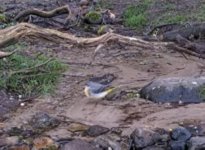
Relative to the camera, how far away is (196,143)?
6.70 meters

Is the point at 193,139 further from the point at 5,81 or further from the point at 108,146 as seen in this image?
the point at 5,81

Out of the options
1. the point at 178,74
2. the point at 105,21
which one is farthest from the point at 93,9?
the point at 178,74

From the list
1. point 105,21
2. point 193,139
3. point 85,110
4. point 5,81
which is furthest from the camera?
point 105,21

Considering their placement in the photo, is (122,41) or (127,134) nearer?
(127,134)

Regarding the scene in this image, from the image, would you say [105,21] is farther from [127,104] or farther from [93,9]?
[127,104]

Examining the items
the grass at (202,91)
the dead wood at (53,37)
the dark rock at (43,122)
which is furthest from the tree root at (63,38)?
the grass at (202,91)

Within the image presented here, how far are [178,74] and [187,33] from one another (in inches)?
87.4

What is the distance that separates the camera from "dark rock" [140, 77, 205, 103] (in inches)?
311

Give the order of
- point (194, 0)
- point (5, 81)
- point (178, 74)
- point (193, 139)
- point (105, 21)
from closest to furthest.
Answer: point (193, 139) → point (5, 81) → point (178, 74) → point (105, 21) → point (194, 0)

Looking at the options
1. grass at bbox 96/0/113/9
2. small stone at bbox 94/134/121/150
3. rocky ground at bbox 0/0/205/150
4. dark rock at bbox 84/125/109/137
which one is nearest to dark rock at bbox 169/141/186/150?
rocky ground at bbox 0/0/205/150

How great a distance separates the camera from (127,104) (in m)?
7.96

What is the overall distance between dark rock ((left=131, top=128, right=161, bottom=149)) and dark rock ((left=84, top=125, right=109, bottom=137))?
0.37 metres

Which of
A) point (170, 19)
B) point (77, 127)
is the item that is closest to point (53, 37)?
point (77, 127)

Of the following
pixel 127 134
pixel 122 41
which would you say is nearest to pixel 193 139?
pixel 127 134
